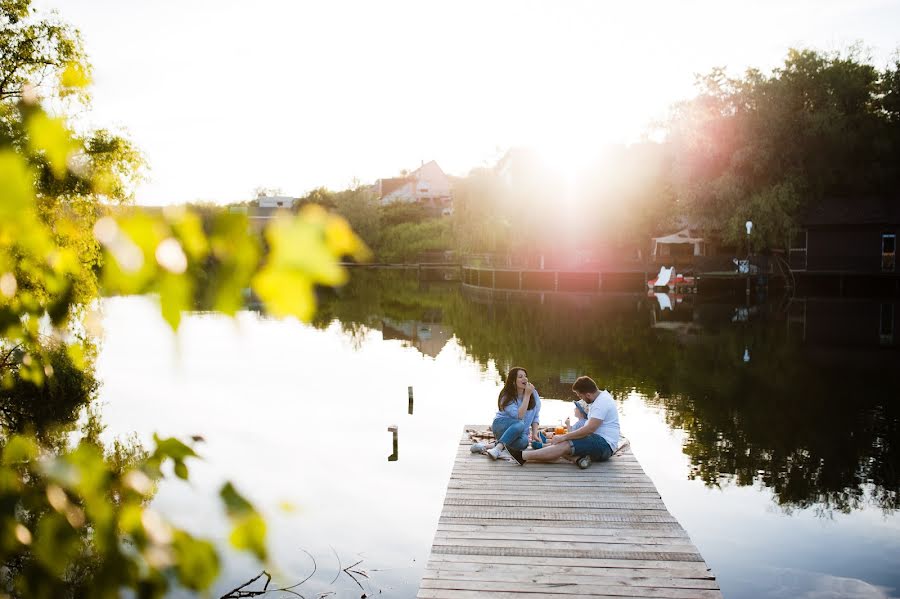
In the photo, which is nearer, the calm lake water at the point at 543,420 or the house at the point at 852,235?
the calm lake water at the point at 543,420

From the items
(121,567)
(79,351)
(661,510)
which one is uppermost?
(79,351)

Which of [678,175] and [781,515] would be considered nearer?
[781,515]

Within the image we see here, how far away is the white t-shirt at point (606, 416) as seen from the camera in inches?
377

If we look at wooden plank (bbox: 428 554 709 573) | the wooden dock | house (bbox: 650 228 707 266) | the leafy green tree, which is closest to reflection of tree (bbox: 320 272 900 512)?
the wooden dock

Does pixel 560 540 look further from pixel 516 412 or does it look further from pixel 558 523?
pixel 516 412

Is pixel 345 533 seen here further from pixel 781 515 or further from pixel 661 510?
pixel 781 515

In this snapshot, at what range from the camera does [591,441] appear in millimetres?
9664

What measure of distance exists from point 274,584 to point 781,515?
6.83 m

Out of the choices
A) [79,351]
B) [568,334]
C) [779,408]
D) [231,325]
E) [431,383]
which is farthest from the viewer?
[568,334]

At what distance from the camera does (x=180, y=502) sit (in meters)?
11.2

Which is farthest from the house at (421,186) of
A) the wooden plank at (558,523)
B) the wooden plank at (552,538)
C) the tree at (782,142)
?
the wooden plank at (552,538)

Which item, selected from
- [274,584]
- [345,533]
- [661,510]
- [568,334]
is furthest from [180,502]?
[568,334]

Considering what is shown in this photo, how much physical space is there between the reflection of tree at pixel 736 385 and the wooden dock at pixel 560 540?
403cm

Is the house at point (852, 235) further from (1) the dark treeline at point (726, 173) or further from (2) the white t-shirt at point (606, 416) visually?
(2) the white t-shirt at point (606, 416)
